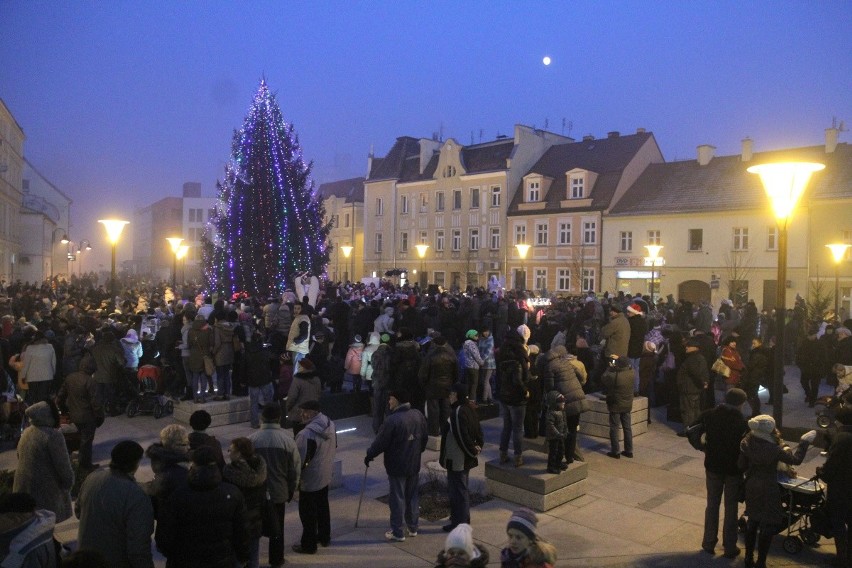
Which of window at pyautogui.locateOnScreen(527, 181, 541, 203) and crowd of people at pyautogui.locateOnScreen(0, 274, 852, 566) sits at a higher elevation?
window at pyautogui.locateOnScreen(527, 181, 541, 203)

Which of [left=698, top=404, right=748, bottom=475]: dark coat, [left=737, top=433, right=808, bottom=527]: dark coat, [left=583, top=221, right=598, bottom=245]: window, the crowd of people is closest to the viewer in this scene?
the crowd of people

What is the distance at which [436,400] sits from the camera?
9.92m

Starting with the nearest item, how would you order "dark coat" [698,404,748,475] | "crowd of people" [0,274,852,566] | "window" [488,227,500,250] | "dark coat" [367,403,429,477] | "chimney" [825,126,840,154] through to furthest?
"crowd of people" [0,274,852,566]
"dark coat" [698,404,748,475]
"dark coat" [367,403,429,477]
"chimney" [825,126,840,154]
"window" [488,227,500,250]

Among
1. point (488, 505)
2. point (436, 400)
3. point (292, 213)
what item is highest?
point (292, 213)

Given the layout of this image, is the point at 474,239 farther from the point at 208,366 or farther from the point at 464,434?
the point at 464,434

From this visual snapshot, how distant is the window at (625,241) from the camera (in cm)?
3866

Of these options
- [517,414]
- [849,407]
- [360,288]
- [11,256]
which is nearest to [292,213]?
[360,288]

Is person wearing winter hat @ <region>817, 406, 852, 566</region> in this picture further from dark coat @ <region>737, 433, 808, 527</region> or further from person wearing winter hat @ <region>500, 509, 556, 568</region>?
person wearing winter hat @ <region>500, 509, 556, 568</region>

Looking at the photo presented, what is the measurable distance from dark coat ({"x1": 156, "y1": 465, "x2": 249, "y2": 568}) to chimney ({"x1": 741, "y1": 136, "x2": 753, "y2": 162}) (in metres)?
39.4

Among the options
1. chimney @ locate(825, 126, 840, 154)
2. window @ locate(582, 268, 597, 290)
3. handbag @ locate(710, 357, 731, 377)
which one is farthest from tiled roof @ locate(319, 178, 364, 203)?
handbag @ locate(710, 357, 731, 377)

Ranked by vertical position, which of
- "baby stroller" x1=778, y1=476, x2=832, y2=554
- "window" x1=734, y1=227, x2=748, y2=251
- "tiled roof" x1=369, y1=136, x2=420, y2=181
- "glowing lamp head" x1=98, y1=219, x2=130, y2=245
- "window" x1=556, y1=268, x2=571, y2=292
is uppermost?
"tiled roof" x1=369, y1=136, x2=420, y2=181

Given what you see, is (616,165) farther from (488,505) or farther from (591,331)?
(488,505)

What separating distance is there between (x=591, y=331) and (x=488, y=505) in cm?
921

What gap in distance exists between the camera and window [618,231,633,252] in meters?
38.7
